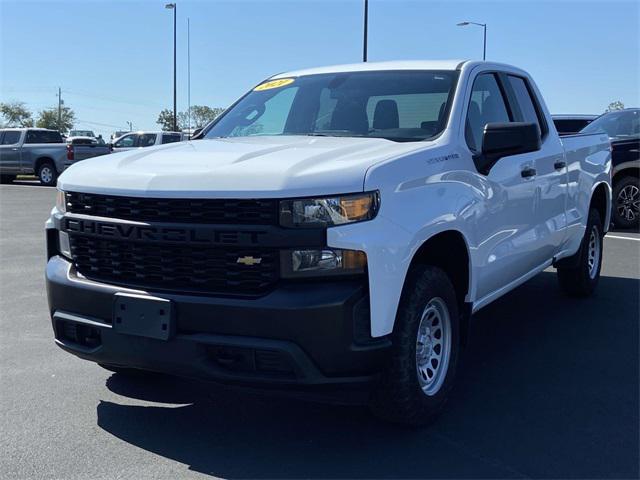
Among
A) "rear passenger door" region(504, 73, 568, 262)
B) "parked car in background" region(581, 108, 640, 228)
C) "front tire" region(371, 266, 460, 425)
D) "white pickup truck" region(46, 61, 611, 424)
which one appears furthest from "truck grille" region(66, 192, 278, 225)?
"parked car in background" region(581, 108, 640, 228)

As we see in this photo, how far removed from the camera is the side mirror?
3.95 metres

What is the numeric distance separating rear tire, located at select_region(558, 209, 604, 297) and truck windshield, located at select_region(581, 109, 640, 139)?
5.20 m

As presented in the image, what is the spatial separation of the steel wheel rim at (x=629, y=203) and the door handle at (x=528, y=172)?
7372 mm

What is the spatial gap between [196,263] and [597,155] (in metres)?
4.55

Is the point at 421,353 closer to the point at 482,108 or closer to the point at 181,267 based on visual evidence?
the point at 181,267

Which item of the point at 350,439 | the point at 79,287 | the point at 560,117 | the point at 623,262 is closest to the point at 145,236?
the point at 79,287

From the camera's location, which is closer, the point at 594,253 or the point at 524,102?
the point at 524,102

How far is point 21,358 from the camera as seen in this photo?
4785 millimetres

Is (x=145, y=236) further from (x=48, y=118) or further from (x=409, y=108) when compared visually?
(x=48, y=118)

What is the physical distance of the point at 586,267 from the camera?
257 inches

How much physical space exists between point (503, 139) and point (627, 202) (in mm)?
8448

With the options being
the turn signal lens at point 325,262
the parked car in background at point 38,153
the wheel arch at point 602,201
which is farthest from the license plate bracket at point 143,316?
the parked car in background at point 38,153

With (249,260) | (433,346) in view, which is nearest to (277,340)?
(249,260)

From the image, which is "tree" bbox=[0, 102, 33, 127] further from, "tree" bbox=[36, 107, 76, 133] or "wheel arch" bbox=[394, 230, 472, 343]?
"wheel arch" bbox=[394, 230, 472, 343]
